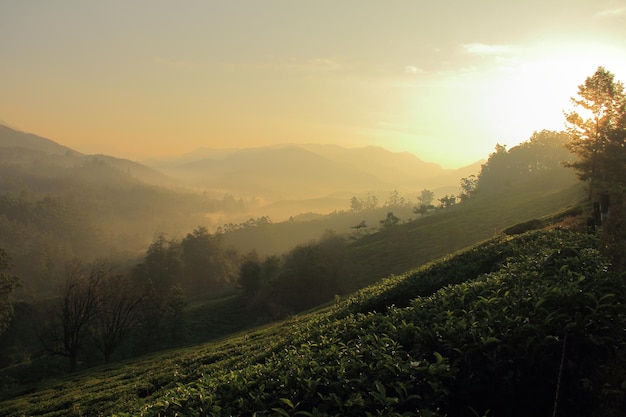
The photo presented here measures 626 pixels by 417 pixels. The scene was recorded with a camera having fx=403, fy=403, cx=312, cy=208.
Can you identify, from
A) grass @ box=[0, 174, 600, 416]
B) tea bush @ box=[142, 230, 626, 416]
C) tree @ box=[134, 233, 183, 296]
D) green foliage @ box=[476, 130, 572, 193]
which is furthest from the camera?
green foliage @ box=[476, 130, 572, 193]

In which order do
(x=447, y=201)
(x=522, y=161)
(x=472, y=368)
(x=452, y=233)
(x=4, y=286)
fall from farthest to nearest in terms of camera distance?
(x=522, y=161)
(x=447, y=201)
(x=452, y=233)
(x=4, y=286)
(x=472, y=368)

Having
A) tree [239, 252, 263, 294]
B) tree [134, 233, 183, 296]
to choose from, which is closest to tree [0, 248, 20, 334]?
tree [239, 252, 263, 294]

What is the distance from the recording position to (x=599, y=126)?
44125 millimetres

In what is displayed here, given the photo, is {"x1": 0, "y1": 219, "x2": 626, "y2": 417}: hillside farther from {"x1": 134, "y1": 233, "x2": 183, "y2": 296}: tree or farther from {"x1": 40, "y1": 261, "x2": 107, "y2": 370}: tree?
{"x1": 134, "y1": 233, "x2": 183, "y2": 296}: tree

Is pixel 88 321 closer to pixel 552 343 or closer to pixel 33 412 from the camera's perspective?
pixel 33 412

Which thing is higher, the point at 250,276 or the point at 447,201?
the point at 447,201

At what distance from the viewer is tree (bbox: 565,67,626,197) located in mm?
43344

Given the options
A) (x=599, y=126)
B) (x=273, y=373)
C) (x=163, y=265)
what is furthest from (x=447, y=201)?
(x=273, y=373)

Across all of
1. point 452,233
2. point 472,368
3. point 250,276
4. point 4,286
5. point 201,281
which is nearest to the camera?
point 472,368

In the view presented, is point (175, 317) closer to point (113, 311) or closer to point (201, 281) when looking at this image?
point (113, 311)

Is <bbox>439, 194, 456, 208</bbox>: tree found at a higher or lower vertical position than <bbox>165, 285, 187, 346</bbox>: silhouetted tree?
higher

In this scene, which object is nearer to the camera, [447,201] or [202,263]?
[202,263]

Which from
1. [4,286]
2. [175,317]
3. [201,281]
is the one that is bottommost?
[201,281]

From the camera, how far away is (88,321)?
5188 centimetres
